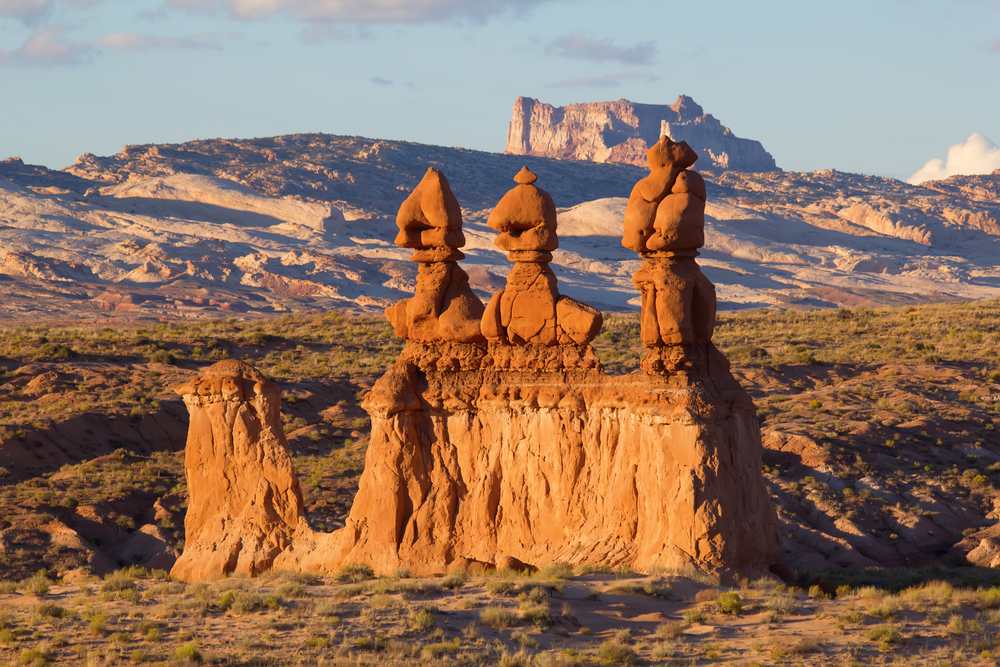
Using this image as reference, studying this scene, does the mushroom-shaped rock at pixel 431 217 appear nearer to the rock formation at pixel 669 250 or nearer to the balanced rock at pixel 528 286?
the balanced rock at pixel 528 286

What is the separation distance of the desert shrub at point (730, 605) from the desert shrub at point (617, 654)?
1.84 metres

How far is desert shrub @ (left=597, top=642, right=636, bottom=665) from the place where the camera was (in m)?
12.2

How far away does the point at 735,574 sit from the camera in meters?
15.2

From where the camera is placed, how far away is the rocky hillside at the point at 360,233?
9994 centimetres

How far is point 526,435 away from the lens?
16.7 meters

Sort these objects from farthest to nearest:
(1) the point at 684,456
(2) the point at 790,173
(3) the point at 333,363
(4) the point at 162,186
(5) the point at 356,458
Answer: (2) the point at 790,173, (4) the point at 162,186, (3) the point at 333,363, (5) the point at 356,458, (1) the point at 684,456

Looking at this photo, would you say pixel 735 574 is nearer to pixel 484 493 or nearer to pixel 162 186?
pixel 484 493

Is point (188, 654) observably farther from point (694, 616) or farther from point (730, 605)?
point (730, 605)

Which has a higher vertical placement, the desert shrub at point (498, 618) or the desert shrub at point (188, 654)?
the desert shrub at point (498, 618)

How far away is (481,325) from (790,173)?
167 metres

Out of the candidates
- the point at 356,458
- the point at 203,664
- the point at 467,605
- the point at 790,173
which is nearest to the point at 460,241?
the point at 467,605

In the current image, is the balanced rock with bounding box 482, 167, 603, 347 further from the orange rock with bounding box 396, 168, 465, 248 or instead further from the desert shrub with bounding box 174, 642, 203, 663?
the desert shrub with bounding box 174, 642, 203, 663

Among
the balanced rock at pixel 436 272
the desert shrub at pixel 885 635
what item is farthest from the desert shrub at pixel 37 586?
the desert shrub at pixel 885 635

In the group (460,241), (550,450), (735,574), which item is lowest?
(735,574)
